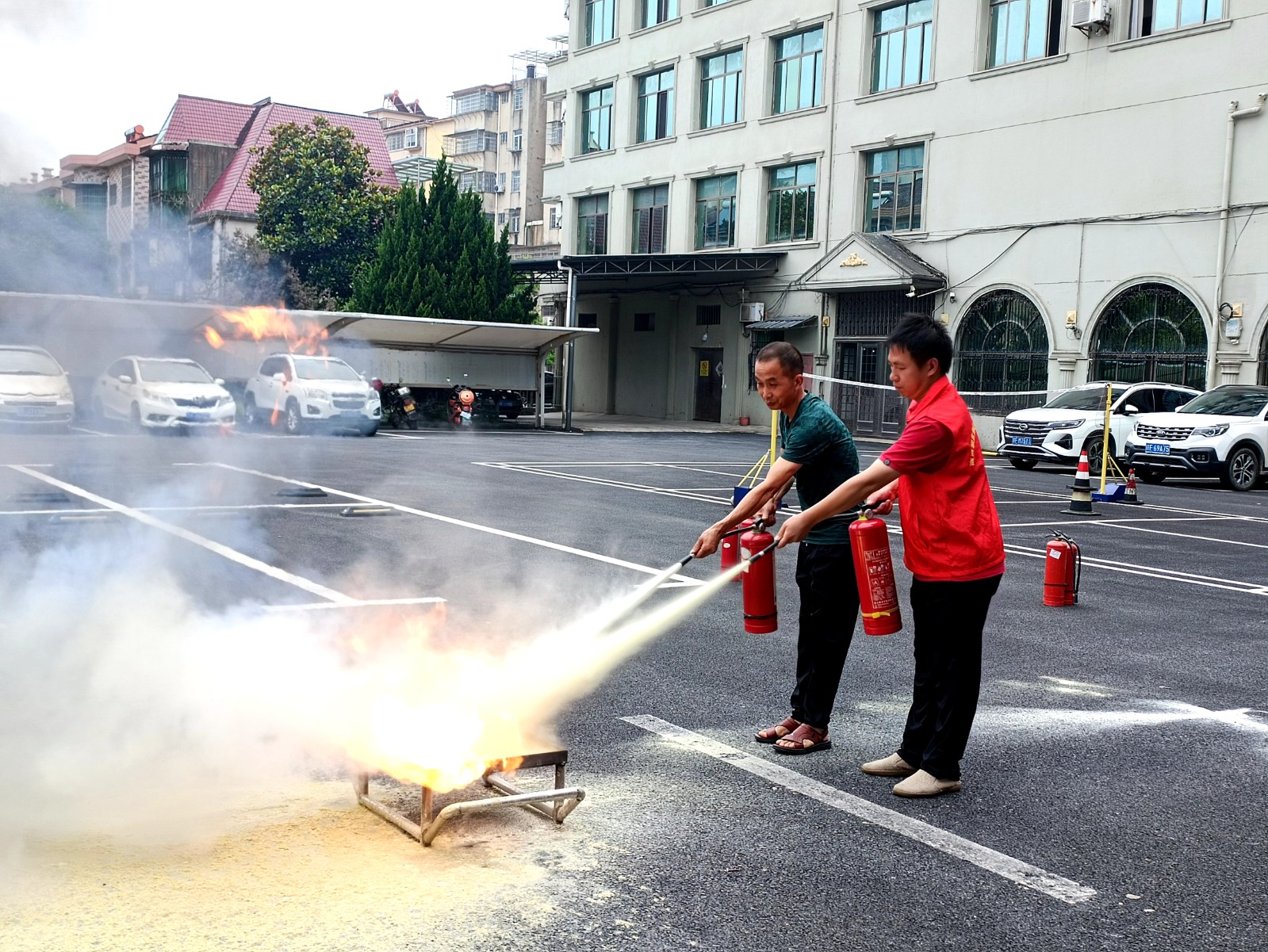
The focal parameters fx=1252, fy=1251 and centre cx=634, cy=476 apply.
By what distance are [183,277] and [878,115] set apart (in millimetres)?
30195

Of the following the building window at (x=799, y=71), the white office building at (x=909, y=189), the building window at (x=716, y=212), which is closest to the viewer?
the white office building at (x=909, y=189)

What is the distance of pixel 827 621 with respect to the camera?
19.0 feet

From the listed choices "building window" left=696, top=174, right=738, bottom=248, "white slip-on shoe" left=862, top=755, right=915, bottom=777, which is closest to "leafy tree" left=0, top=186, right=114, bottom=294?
"white slip-on shoe" left=862, top=755, right=915, bottom=777

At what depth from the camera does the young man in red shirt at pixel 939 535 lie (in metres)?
5.23

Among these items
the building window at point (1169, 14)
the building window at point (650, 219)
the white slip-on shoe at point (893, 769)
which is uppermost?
the building window at point (1169, 14)

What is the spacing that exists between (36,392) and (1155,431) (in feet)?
63.0

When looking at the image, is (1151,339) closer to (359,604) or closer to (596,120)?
(596,120)

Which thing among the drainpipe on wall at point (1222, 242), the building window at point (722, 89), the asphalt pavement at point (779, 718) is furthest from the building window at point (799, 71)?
the asphalt pavement at point (779, 718)

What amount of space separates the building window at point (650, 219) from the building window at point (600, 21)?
6.13m

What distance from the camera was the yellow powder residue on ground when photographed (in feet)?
12.1

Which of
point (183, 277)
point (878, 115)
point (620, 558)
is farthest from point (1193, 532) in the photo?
point (878, 115)

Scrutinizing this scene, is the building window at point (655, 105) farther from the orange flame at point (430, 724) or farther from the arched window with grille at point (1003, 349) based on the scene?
the orange flame at point (430, 724)

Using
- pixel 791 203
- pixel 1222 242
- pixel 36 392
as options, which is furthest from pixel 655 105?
pixel 36 392

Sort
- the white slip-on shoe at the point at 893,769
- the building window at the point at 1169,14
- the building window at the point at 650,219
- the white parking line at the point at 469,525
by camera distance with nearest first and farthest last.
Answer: the white slip-on shoe at the point at 893,769
the white parking line at the point at 469,525
the building window at the point at 1169,14
the building window at the point at 650,219
